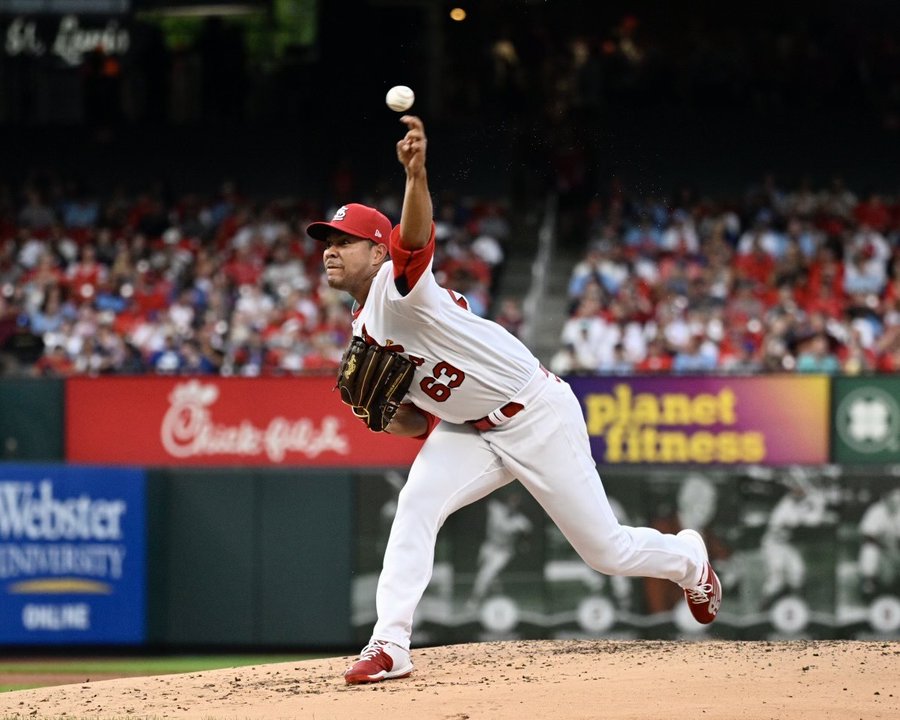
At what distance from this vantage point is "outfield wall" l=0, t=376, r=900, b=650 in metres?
11.1

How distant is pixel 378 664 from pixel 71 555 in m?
6.34

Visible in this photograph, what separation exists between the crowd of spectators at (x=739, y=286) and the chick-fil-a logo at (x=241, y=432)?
6.80 feet

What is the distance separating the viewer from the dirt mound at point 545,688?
217 inches

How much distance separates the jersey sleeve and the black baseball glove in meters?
0.34

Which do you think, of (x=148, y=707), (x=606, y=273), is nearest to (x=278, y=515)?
(x=606, y=273)

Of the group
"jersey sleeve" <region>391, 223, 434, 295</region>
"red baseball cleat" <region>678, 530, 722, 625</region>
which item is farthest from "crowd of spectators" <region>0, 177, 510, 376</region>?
"jersey sleeve" <region>391, 223, 434, 295</region>

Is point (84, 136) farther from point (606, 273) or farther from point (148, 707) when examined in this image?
point (148, 707)

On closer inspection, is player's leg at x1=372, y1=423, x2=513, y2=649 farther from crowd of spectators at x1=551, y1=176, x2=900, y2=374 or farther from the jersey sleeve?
crowd of spectators at x1=551, y1=176, x2=900, y2=374

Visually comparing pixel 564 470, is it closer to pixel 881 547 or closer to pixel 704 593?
pixel 704 593

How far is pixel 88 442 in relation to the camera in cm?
1292

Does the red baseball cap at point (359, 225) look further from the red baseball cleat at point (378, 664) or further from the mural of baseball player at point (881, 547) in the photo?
the mural of baseball player at point (881, 547)

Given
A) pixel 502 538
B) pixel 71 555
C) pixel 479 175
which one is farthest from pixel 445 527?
pixel 479 175

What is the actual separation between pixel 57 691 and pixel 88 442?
6.66 m

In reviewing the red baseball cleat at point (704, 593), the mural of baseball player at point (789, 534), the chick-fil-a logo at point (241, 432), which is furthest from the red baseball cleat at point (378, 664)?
the chick-fil-a logo at point (241, 432)
